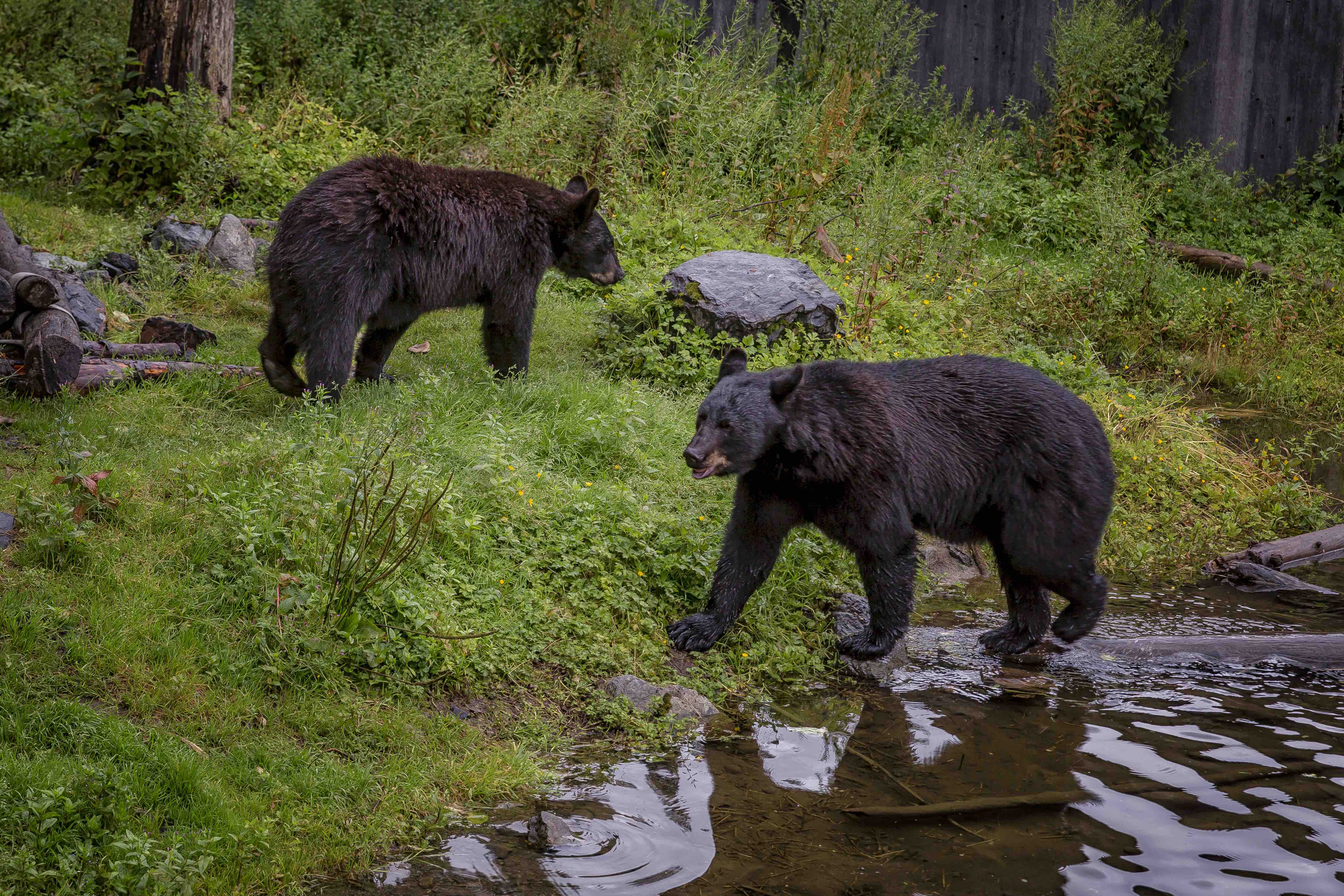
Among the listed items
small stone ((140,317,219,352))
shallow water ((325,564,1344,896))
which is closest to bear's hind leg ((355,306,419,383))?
small stone ((140,317,219,352))

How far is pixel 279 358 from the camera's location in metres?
6.23

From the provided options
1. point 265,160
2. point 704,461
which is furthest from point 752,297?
point 265,160

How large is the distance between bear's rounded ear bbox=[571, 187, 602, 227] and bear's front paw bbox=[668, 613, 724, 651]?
326 centimetres

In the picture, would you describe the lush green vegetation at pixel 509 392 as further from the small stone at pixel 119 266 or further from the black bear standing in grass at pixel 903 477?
the black bear standing in grass at pixel 903 477

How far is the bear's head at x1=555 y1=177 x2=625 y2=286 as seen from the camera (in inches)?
287

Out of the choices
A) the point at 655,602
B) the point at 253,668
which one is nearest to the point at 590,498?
the point at 655,602

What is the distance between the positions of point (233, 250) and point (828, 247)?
510cm

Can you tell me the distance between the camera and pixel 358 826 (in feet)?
11.6

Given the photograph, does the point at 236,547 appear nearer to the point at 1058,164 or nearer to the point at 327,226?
the point at 327,226

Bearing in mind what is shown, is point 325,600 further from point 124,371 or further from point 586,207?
point 586,207

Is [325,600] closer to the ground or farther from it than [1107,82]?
closer to the ground

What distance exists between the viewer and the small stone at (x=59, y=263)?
7.75 meters

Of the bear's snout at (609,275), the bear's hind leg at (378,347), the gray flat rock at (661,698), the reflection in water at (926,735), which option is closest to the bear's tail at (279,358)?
the bear's hind leg at (378,347)

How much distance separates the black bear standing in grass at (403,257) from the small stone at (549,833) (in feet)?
10.2
